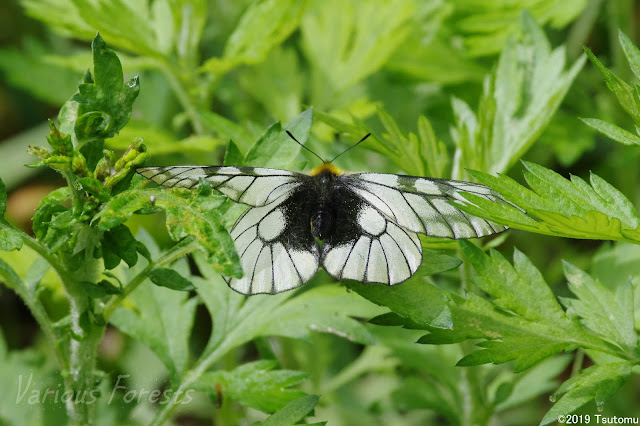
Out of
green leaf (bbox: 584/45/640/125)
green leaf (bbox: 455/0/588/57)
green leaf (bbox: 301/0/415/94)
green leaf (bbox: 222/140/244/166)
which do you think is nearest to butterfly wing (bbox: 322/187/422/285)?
green leaf (bbox: 222/140/244/166)

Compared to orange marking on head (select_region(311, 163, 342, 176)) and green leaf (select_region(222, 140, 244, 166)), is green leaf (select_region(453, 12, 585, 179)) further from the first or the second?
green leaf (select_region(222, 140, 244, 166))

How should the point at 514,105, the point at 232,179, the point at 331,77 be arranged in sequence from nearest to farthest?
the point at 232,179 → the point at 514,105 → the point at 331,77

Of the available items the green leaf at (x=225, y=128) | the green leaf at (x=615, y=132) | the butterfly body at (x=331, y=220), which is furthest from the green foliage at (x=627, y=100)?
the green leaf at (x=225, y=128)

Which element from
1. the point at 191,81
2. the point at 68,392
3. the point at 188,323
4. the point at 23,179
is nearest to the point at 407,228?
the point at 188,323

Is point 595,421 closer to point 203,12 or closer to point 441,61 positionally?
point 441,61

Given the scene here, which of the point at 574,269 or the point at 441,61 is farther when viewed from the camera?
the point at 441,61

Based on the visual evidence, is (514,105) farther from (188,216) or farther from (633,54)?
(188,216)

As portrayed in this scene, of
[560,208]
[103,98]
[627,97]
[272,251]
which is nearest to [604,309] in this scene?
[560,208]
